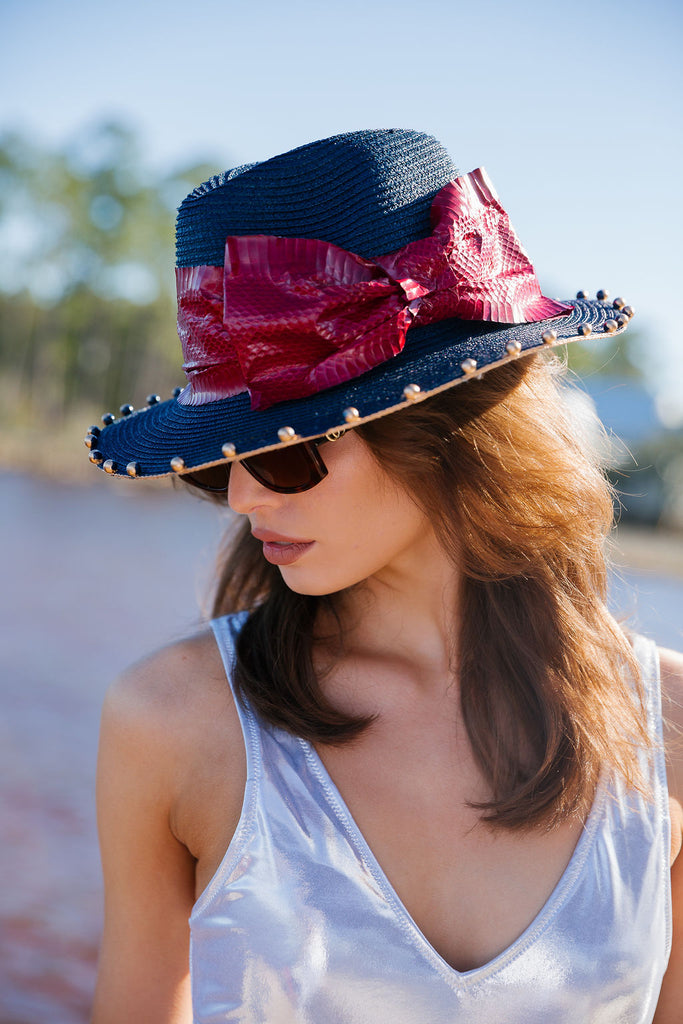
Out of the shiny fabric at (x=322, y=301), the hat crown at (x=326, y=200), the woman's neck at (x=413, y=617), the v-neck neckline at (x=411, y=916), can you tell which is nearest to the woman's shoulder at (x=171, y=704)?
the v-neck neckline at (x=411, y=916)

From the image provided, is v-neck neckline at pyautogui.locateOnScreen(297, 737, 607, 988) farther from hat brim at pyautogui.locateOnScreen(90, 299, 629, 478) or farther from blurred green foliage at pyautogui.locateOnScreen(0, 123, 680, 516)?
blurred green foliage at pyautogui.locateOnScreen(0, 123, 680, 516)

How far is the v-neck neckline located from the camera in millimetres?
1270

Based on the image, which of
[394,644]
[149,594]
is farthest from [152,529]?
[394,644]

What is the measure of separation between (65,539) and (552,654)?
975 centimetres

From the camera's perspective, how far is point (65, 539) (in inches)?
420

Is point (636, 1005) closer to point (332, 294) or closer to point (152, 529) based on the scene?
point (332, 294)

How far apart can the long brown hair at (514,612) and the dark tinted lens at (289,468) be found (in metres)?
0.11

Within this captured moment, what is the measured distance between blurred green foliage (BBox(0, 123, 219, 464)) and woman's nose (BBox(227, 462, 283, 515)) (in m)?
18.9

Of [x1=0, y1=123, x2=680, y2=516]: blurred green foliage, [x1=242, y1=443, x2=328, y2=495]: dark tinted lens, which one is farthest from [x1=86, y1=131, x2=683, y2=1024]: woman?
[x1=0, y1=123, x2=680, y2=516]: blurred green foliage

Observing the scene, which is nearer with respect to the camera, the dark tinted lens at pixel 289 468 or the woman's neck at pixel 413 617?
the dark tinted lens at pixel 289 468

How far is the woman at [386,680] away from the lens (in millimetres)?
1304

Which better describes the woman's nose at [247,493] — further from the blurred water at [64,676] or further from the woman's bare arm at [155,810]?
the blurred water at [64,676]

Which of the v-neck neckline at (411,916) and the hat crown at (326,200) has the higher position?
the hat crown at (326,200)

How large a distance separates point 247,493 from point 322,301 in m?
0.33
